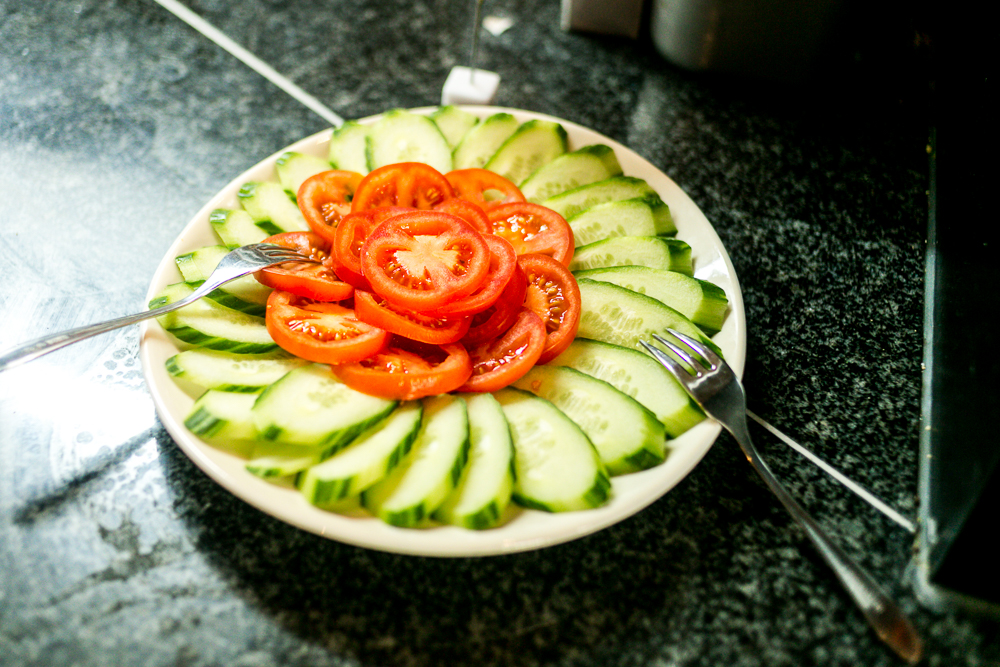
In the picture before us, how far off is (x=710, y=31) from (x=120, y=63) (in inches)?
92.1

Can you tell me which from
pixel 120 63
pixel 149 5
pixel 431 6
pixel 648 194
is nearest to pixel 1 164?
pixel 120 63

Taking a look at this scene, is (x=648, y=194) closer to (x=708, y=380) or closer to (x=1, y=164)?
(x=708, y=380)

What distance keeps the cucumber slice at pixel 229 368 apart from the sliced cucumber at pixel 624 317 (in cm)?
70

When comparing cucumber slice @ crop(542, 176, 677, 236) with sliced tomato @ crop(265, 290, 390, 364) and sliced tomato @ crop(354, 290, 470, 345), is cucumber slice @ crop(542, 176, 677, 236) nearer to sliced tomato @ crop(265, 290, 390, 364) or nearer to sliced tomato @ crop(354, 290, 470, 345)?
sliced tomato @ crop(354, 290, 470, 345)

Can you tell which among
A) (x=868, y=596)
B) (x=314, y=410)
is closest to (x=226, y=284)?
(x=314, y=410)

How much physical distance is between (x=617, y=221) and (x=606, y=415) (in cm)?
66

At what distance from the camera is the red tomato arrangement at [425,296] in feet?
4.96

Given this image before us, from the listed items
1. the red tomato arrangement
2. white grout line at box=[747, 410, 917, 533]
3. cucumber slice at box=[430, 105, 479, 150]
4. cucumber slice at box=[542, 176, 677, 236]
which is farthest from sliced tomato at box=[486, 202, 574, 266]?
white grout line at box=[747, 410, 917, 533]

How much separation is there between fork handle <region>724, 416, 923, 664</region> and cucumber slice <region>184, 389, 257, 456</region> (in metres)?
1.10

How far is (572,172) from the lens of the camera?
6.70 ft

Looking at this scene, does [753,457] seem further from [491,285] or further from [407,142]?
[407,142]

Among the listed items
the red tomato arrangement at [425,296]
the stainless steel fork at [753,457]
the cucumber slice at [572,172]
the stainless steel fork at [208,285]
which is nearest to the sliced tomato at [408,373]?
the red tomato arrangement at [425,296]

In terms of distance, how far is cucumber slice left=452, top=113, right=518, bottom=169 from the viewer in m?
2.10

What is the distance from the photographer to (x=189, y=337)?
1.58 meters
